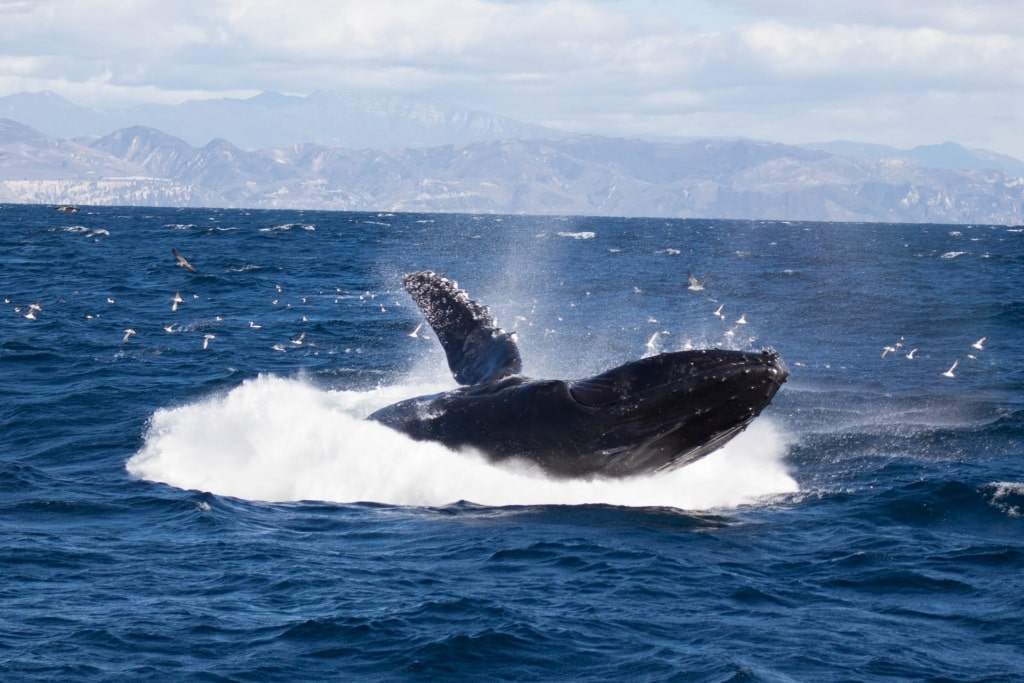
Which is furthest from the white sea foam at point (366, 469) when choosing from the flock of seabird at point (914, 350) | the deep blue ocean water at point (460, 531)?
the flock of seabird at point (914, 350)

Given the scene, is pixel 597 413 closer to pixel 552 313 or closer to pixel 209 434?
pixel 209 434

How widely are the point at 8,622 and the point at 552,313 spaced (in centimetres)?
3086

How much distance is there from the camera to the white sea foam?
52.1 feet

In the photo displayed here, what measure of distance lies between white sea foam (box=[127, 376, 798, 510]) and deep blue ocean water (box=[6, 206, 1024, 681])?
48 mm

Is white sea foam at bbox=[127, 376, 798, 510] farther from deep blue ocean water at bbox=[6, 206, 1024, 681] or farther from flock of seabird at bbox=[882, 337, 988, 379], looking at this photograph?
flock of seabird at bbox=[882, 337, 988, 379]

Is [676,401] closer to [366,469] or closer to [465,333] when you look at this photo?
[465,333]

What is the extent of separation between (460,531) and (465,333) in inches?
141

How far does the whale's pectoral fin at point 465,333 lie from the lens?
654 inches

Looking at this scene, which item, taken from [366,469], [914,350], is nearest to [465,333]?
[366,469]

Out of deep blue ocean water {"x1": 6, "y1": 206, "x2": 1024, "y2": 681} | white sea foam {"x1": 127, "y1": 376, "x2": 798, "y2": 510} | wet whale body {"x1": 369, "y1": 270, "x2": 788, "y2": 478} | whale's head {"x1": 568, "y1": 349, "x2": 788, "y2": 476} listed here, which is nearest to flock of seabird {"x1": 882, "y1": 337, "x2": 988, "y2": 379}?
deep blue ocean water {"x1": 6, "y1": 206, "x2": 1024, "y2": 681}

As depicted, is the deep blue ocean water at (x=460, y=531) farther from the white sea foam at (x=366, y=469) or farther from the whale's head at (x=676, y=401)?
the whale's head at (x=676, y=401)

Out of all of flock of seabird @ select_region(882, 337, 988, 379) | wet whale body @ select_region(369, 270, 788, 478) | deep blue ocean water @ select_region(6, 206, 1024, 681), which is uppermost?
flock of seabird @ select_region(882, 337, 988, 379)

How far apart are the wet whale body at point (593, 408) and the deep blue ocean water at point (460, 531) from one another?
17.7 inches

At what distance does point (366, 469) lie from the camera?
17.3 meters
